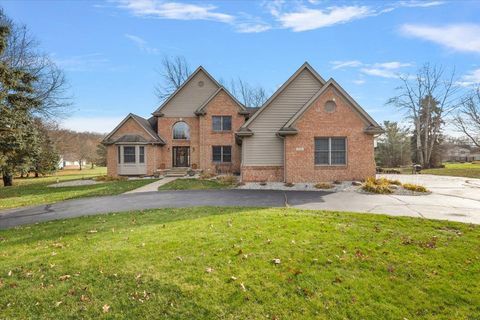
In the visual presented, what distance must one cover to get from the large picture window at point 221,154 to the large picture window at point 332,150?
10.5 metres

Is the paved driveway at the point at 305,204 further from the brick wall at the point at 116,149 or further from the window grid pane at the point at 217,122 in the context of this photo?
the window grid pane at the point at 217,122

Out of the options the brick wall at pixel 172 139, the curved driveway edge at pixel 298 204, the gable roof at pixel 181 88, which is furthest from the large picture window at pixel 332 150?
the gable roof at pixel 181 88

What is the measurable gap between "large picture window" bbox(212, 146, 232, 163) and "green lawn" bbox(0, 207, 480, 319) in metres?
18.1

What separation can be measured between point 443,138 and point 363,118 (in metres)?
37.2

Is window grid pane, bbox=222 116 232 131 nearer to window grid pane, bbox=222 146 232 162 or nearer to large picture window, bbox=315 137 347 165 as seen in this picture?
window grid pane, bbox=222 146 232 162

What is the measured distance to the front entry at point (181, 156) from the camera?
26328 mm

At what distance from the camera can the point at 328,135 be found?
54.5 feet

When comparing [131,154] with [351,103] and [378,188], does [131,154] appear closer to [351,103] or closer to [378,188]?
[351,103]

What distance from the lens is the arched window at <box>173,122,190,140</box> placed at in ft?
85.7

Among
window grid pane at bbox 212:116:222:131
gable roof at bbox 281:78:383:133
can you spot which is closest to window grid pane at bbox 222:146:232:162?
window grid pane at bbox 212:116:222:131

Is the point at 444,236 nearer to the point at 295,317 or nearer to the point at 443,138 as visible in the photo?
the point at 295,317

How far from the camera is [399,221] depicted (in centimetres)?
759

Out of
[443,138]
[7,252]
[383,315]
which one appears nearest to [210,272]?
[383,315]

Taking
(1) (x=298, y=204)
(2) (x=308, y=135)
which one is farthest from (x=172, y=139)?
(1) (x=298, y=204)
